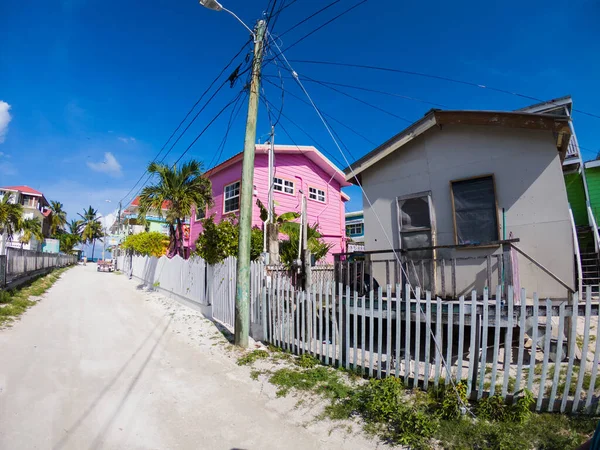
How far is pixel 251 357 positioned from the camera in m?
5.98

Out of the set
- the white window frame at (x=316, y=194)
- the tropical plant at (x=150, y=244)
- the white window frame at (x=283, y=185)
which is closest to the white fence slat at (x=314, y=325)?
the white window frame at (x=283, y=185)

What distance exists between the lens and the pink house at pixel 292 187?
1669cm

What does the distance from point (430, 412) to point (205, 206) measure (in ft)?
52.2

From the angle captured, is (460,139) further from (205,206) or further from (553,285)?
(205,206)

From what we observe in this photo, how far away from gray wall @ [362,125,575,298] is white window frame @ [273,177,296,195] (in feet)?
31.8

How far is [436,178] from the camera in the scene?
720 centimetres

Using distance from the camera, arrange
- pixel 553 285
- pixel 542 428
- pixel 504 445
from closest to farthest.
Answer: pixel 504 445 < pixel 542 428 < pixel 553 285

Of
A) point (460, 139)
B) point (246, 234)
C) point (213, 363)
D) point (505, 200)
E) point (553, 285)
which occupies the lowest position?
point (213, 363)

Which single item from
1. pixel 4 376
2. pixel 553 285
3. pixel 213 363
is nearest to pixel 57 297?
pixel 4 376

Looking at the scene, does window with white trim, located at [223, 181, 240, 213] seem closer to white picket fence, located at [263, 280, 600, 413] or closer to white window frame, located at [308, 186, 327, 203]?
white window frame, located at [308, 186, 327, 203]

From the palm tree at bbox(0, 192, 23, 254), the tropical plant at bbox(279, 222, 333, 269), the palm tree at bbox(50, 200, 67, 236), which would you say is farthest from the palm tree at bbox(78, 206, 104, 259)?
the tropical plant at bbox(279, 222, 333, 269)

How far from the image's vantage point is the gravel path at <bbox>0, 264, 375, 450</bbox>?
3285mm

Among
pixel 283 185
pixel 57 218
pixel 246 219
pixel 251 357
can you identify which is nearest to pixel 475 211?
pixel 246 219

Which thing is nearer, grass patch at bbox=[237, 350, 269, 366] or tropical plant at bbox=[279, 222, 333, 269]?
grass patch at bbox=[237, 350, 269, 366]
